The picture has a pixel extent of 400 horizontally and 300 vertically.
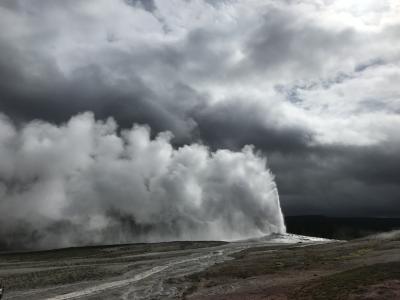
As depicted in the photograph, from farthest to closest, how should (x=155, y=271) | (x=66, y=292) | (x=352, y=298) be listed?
(x=155, y=271), (x=66, y=292), (x=352, y=298)

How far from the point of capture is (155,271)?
8581 centimetres

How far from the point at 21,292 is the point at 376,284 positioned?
46582 millimetres

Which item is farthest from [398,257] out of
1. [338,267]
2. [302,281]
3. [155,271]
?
[155,271]

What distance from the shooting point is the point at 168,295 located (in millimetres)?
57219

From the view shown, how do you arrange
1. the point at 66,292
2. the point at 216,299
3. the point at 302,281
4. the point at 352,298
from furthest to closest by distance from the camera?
the point at 66,292 < the point at 302,281 < the point at 216,299 < the point at 352,298

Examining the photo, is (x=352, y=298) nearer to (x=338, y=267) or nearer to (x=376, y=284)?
(x=376, y=284)

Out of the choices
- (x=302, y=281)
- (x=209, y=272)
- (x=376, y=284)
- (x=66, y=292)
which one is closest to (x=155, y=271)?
(x=209, y=272)

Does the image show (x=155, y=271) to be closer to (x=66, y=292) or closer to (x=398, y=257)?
(x=66, y=292)

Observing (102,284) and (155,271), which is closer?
(102,284)

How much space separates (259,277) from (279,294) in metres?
16.4

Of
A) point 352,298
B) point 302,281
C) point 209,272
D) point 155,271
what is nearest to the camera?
point 352,298

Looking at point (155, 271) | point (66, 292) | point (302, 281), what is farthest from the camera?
point (155, 271)

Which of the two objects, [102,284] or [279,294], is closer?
[279,294]

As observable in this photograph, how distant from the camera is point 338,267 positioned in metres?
67.9
